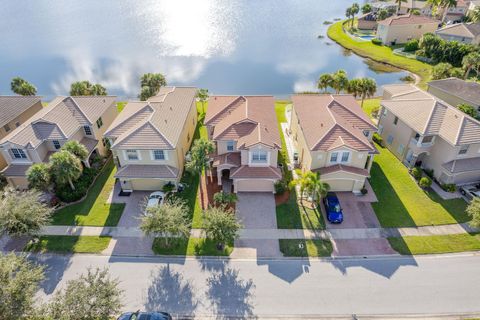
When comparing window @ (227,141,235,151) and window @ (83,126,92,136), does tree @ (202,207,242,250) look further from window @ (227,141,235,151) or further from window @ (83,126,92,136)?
window @ (83,126,92,136)

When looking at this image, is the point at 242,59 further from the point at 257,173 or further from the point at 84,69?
the point at 257,173

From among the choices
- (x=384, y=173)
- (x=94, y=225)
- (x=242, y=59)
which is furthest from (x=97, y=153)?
(x=242, y=59)

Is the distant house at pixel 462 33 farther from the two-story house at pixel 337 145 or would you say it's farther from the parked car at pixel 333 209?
the parked car at pixel 333 209

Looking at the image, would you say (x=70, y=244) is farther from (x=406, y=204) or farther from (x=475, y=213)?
(x=475, y=213)

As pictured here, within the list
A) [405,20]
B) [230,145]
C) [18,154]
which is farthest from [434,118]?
[405,20]

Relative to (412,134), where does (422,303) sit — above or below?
below

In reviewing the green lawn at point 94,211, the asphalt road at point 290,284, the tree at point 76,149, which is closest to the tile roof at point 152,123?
the tree at point 76,149
